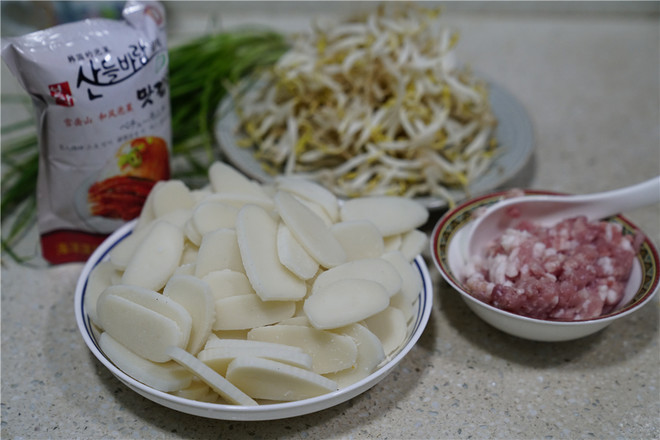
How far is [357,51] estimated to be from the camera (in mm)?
1492

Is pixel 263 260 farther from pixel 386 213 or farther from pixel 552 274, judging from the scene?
pixel 552 274

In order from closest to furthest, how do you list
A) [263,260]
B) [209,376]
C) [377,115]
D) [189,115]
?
[209,376] < [263,260] < [377,115] < [189,115]

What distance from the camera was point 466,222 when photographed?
113cm

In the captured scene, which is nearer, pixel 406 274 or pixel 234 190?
pixel 406 274

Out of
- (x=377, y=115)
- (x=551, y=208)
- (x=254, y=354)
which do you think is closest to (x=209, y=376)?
(x=254, y=354)

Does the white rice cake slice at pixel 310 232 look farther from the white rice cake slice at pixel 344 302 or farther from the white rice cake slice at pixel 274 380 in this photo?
the white rice cake slice at pixel 274 380

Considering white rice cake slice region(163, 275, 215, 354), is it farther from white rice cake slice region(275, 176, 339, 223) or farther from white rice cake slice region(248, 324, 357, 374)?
white rice cake slice region(275, 176, 339, 223)

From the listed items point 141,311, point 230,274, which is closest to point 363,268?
point 230,274

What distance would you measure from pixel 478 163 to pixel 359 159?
0.99 feet

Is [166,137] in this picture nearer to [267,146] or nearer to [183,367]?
[267,146]

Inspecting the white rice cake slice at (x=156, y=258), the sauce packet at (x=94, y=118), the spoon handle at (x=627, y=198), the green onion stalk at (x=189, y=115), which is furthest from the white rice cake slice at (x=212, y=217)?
the spoon handle at (x=627, y=198)

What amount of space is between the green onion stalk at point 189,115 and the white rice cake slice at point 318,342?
2.26 ft

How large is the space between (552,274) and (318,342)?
16.6 inches

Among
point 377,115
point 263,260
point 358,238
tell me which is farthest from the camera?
point 377,115
